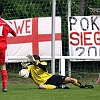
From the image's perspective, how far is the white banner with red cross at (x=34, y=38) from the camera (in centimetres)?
1594

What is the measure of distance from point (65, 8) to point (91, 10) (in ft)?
2.43

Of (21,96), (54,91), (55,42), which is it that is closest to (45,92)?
(54,91)

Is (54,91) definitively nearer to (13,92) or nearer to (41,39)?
(13,92)

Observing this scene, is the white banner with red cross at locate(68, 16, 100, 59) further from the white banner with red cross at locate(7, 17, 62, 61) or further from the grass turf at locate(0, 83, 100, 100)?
the grass turf at locate(0, 83, 100, 100)

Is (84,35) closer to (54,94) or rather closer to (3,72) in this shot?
(3,72)

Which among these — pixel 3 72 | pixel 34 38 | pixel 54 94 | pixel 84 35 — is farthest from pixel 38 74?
pixel 84 35

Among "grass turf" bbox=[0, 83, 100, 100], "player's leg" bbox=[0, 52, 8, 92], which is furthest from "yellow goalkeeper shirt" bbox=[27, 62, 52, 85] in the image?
"player's leg" bbox=[0, 52, 8, 92]

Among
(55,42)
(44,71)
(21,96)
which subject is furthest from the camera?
(55,42)

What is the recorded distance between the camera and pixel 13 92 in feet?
38.8

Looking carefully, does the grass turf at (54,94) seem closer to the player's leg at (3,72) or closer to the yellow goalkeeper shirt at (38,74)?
the player's leg at (3,72)

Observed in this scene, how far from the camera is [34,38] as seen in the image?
16.1 metres

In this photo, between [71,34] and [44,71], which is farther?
[71,34]

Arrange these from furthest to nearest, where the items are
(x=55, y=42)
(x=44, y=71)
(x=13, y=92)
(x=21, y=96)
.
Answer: (x=55, y=42)
(x=44, y=71)
(x=13, y=92)
(x=21, y=96)

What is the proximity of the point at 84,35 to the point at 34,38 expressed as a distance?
1396 mm
